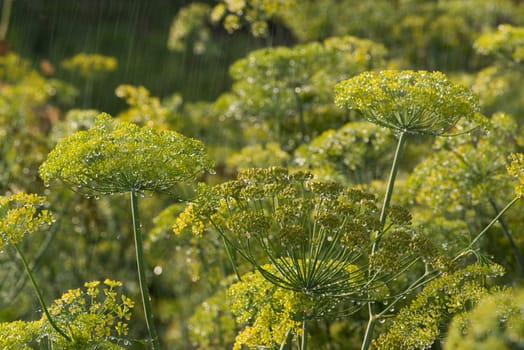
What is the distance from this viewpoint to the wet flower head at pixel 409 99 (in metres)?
3.77

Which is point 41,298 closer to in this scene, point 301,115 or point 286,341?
point 286,341

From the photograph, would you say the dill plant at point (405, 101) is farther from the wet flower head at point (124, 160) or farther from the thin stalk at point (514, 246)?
the thin stalk at point (514, 246)

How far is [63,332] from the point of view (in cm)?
365

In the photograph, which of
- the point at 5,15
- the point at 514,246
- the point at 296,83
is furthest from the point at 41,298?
the point at 5,15

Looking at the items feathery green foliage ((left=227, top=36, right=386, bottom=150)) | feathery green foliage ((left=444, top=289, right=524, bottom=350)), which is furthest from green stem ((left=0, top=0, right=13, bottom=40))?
feathery green foliage ((left=444, top=289, right=524, bottom=350))

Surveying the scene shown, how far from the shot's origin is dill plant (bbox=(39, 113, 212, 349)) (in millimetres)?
3502

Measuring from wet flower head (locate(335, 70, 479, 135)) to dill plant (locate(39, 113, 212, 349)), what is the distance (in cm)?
98

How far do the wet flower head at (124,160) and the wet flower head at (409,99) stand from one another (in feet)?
3.24

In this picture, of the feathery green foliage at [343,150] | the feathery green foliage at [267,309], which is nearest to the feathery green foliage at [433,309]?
the feathery green foliage at [267,309]

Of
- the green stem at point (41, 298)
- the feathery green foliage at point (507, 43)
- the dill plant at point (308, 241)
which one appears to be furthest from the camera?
the feathery green foliage at point (507, 43)

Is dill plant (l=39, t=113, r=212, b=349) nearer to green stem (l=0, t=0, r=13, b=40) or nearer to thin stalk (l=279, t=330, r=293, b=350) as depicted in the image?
thin stalk (l=279, t=330, r=293, b=350)

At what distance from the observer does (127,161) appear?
348 cm

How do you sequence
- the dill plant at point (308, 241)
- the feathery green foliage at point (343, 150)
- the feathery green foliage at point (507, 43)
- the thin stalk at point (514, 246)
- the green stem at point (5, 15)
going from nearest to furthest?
the dill plant at point (308, 241)
the thin stalk at point (514, 246)
the feathery green foliage at point (343, 150)
the feathery green foliage at point (507, 43)
the green stem at point (5, 15)

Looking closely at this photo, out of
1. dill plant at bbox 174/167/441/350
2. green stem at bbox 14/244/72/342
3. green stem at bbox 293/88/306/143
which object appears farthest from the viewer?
green stem at bbox 293/88/306/143
